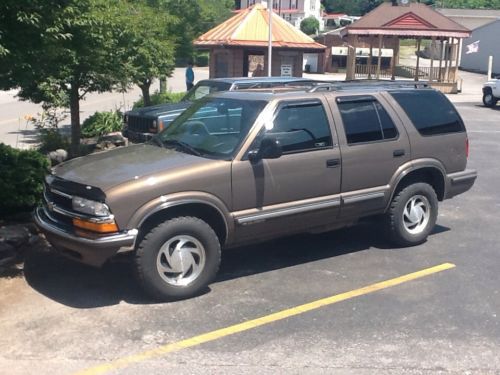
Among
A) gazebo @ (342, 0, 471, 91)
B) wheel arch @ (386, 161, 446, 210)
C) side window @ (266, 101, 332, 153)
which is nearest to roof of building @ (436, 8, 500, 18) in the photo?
gazebo @ (342, 0, 471, 91)

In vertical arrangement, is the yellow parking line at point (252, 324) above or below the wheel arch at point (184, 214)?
below

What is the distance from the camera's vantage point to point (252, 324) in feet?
17.0

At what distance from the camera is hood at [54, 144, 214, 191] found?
5523 millimetres

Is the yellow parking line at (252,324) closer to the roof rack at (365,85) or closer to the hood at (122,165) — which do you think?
the hood at (122,165)

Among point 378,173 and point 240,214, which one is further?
point 378,173

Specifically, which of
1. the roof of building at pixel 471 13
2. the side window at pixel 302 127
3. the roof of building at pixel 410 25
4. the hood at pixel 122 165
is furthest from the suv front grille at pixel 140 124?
the roof of building at pixel 471 13

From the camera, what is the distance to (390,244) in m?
7.31

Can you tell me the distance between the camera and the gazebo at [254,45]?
910 inches

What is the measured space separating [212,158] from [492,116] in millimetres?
20715

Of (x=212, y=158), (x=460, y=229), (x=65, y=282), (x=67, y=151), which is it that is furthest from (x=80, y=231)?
(x=67, y=151)

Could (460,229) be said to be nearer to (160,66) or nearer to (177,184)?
(177,184)

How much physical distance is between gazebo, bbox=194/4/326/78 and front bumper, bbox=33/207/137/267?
59.1ft

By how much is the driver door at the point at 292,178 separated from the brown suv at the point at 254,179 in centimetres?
1

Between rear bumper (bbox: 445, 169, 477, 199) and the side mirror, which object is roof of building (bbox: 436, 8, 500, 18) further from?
the side mirror
